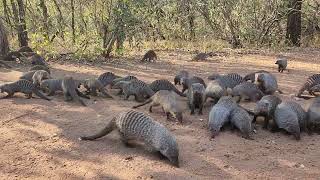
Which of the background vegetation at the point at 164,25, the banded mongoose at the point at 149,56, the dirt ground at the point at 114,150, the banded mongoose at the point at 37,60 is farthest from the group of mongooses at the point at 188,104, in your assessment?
the background vegetation at the point at 164,25

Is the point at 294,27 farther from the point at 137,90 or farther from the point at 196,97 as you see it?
the point at 196,97

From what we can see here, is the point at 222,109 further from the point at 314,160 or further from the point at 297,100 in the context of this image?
the point at 297,100

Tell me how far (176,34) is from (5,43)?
7.14m

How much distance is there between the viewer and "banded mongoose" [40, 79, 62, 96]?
7199 mm

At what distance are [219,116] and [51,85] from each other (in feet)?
9.62

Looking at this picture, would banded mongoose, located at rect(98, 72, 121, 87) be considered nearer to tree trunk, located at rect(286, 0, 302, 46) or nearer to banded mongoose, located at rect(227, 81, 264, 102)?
banded mongoose, located at rect(227, 81, 264, 102)

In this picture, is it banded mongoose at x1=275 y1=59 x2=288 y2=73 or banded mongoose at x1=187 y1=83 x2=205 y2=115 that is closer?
banded mongoose at x1=187 y1=83 x2=205 y2=115

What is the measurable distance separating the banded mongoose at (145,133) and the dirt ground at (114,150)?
109 millimetres

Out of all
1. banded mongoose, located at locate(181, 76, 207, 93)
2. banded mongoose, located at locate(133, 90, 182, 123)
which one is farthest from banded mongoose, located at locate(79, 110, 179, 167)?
banded mongoose, located at locate(181, 76, 207, 93)

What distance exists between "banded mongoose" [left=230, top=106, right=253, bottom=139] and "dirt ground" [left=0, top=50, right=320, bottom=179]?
10 centimetres

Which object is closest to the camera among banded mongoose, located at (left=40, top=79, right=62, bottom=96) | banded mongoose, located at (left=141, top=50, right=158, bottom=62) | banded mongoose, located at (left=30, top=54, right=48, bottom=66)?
banded mongoose, located at (left=40, top=79, right=62, bottom=96)

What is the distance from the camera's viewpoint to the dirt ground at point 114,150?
469 cm

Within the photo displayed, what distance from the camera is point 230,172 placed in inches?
187

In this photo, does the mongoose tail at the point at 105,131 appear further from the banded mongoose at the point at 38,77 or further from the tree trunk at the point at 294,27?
the tree trunk at the point at 294,27
